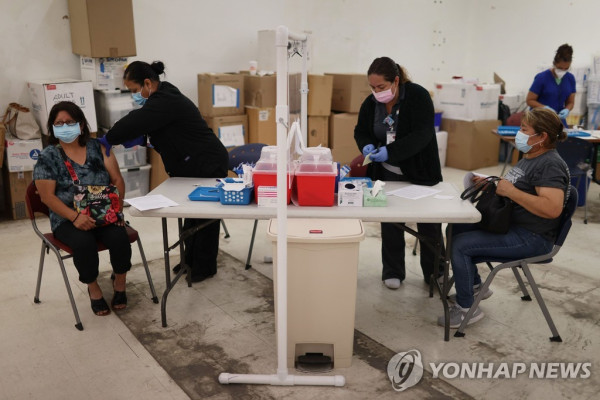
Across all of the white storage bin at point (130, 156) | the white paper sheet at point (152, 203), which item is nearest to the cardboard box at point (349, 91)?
the white storage bin at point (130, 156)

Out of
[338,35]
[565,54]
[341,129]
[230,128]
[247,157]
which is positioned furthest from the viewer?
[338,35]

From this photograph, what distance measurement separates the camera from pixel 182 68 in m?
5.31

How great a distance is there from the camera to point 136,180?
194 inches

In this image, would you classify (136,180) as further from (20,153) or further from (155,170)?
(20,153)

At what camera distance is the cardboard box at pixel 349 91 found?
18.7 ft

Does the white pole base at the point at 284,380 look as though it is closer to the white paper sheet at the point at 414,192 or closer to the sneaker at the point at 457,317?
the sneaker at the point at 457,317

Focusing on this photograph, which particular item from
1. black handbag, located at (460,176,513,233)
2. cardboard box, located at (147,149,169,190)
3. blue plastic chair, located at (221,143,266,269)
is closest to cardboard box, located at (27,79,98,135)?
cardboard box, located at (147,149,169,190)

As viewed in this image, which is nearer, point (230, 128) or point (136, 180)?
point (136, 180)

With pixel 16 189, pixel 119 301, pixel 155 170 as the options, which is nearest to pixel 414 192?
pixel 119 301

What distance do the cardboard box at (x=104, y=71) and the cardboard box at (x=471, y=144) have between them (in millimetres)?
3902

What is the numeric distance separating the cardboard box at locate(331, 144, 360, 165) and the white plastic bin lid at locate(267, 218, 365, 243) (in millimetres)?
3459

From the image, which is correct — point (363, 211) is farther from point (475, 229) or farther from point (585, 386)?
point (585, 386)

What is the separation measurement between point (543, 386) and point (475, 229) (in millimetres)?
810

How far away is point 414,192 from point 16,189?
3419 mm
